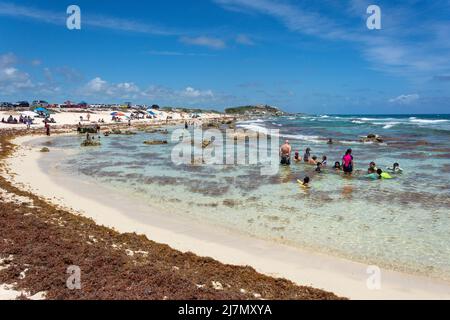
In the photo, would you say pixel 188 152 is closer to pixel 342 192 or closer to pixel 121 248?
pixel 342 192

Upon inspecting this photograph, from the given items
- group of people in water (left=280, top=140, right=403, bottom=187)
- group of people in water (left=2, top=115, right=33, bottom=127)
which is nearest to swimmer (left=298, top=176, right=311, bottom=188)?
group of people in water (left=280, top=140, right=403, bottom=187)

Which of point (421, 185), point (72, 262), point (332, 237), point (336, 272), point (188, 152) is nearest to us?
point (72, 262)

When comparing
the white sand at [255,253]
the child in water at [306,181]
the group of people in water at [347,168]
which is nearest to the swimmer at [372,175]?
the group of people in water at [347,168]

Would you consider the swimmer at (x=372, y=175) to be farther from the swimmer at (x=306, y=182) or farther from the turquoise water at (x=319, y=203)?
the swimmer at (x=306, y=182)

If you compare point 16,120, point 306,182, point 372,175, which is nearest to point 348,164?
point 372,175

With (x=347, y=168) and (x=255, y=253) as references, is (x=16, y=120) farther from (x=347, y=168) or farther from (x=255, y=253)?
(x=255, y=253)

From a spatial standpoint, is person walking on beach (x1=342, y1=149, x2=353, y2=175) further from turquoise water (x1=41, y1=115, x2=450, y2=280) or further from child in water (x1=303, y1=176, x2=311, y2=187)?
child in water (x1=303, y1=176, x2=311, y2=187)

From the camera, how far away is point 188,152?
35.2 m

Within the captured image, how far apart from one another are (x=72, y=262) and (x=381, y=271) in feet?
24.2

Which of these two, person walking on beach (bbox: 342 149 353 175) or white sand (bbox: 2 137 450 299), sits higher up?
person walking on beach (bbox: 342 149 353 175)

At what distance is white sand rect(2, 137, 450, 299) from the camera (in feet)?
27.5

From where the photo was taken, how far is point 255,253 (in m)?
10.4

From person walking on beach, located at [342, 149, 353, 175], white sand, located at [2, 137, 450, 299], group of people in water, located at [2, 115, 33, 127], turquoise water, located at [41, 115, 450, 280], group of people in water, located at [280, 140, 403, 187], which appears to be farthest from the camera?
group of people in water, located at [2, 115, 33, 127]
